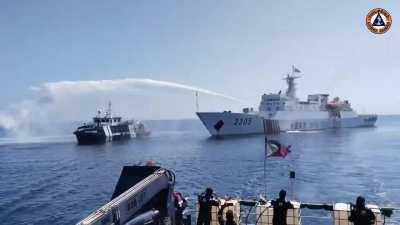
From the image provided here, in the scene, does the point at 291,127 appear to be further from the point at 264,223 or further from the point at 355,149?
the point at 264,223

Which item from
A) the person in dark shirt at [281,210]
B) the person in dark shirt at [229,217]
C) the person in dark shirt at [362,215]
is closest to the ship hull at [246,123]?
the person in dark shirt at [229,217]

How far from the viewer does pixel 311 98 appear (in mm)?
140750

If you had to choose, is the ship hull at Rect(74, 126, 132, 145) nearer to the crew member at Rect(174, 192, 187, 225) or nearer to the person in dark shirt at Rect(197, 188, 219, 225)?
the crew member at Rect(174, 192, 187, 225)

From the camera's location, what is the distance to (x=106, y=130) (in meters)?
106

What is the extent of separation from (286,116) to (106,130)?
5367cm

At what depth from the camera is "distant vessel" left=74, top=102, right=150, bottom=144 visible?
100188mm

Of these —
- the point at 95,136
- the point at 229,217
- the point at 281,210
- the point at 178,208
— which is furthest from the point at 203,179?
the point at 95,136

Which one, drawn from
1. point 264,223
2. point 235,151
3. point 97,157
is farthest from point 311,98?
point 264,223

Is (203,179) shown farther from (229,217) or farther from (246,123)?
(246,123)

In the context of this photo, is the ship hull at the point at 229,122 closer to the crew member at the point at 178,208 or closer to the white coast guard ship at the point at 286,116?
the white coast guard ship at the point at 286,116

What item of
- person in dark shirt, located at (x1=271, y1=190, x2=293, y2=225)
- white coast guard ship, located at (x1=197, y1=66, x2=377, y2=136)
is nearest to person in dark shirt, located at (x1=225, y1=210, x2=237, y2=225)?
person in dark shirt, located at (x1=271, y1=190, x2=293, y2=225)

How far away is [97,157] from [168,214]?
58.9 meters

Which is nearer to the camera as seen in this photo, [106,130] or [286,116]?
[106,130]

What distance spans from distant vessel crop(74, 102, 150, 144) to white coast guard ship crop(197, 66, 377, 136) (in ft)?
83.4
